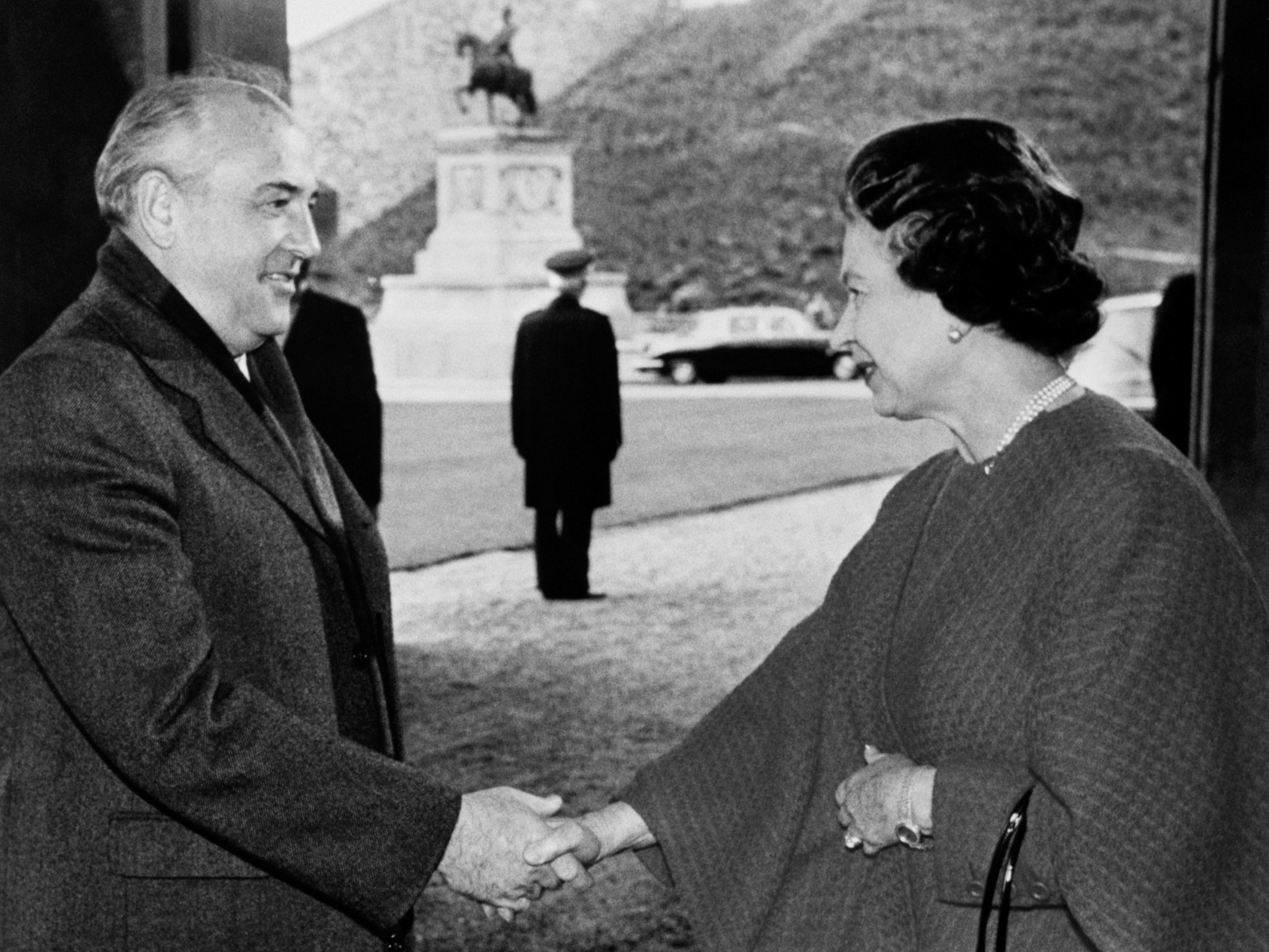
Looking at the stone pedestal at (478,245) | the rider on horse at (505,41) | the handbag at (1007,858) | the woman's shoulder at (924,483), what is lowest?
the stone pedestal at (478,245)

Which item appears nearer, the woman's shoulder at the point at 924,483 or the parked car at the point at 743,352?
the woman's shoulder at the point at 924,483

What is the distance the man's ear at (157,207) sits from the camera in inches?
89.0

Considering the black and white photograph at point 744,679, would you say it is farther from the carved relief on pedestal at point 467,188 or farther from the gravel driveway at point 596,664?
the carved relief on pedestal at point 467,188

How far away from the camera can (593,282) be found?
3278cm

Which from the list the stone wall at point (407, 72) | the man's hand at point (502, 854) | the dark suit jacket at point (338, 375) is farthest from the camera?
the stone wall at point (407, 72)

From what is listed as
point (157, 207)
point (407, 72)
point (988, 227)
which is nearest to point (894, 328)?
point (988, 227)

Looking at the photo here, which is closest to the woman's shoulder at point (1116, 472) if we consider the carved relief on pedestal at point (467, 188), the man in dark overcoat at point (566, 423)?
the man in dark overcoat at point (566, 423)

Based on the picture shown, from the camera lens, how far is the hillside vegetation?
166ft

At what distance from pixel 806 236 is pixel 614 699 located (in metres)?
43.8

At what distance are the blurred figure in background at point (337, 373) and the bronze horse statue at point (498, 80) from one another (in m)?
24.5

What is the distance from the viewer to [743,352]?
2872 centimetres

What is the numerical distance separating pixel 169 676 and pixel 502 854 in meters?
0.59

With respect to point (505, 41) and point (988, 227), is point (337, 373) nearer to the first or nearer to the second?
point (988, 227)

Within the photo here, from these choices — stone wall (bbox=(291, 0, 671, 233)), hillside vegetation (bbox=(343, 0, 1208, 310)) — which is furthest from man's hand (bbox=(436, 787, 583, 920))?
stone wall (bbox=(291, 0, 671, 233))
